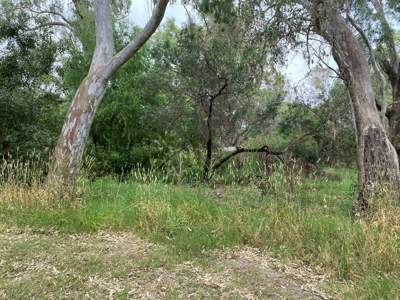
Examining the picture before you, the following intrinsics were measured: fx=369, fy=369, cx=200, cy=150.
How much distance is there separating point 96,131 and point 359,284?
9.00 metres

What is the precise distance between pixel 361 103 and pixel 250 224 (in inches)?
108

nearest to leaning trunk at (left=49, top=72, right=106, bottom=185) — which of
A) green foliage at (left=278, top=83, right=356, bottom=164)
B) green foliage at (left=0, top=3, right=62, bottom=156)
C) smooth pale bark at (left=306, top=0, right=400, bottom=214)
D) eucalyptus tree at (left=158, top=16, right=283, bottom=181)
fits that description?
green foliage at (left=0, top=3, right=62, bottom=156)

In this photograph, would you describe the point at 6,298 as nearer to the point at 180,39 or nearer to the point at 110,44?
the point at 110,44

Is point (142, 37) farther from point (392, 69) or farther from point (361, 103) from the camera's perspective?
point (392, 69)

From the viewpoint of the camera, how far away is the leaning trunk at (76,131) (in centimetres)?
615

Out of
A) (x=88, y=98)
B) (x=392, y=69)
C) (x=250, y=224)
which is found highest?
(x=392, y=69)

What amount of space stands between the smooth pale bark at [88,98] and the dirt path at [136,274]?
2283 millimetres

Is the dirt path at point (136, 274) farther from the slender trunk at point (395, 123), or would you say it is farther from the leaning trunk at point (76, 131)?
the slender trunk at point (395, 123)

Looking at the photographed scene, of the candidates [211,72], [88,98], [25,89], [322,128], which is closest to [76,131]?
[88,98]

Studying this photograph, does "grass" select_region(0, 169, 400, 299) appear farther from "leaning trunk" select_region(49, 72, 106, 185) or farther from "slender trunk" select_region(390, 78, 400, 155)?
"slender trunk" select_region(390, 78, 400, 155)

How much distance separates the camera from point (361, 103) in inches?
Result: 217

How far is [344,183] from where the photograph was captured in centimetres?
1037

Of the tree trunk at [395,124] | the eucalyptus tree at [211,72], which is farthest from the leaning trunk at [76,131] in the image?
the tree trunk at [395,124]

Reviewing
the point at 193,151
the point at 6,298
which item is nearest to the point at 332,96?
the point at 193,151
